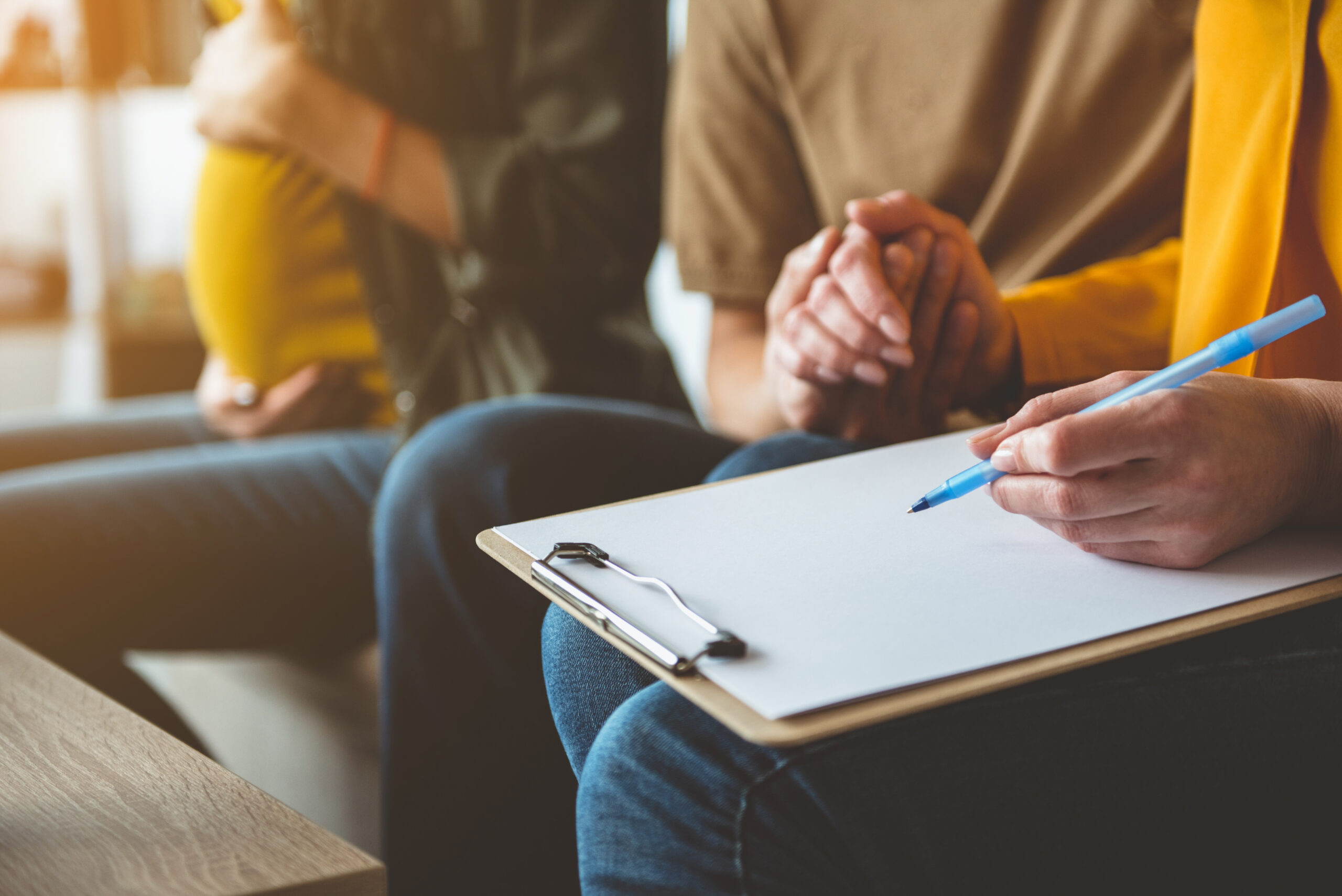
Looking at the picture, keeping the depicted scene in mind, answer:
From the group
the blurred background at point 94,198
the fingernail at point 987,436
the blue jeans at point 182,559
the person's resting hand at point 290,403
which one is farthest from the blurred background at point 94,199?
the fingernail at point 987,436

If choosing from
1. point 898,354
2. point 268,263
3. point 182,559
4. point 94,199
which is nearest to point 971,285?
point 898,354

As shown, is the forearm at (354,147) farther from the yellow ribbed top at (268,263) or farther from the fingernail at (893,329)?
the fingernail at (893,329)

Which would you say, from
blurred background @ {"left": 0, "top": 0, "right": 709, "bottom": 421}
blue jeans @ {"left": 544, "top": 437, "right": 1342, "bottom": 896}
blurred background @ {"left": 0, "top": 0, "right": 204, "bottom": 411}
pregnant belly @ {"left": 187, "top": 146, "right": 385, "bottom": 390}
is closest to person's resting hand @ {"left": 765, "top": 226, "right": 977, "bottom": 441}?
blue jeans @ {"left": 544, "top": 437, "right": 1342, "bottom": 896}

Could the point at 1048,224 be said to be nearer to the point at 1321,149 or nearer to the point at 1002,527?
the point at 1321,149

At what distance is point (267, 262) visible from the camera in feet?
3.77

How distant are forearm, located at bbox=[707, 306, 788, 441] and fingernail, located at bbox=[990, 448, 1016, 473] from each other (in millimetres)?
363

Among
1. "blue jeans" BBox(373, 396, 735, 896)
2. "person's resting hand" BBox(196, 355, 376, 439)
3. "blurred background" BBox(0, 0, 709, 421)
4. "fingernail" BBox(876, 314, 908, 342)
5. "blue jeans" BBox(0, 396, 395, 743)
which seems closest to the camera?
"fingernail" BBox(876, 314, 908, 342)

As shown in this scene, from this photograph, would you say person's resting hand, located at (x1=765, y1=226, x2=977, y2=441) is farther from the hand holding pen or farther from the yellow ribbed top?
the yellow ribbed top

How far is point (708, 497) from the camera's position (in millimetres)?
458

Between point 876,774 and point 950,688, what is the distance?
46mm

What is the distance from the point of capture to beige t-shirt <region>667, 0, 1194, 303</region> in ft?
2.14

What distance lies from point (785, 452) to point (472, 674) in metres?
0.23

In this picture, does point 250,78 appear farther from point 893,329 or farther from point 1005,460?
point 1005,460

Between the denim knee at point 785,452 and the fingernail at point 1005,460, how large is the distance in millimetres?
203
